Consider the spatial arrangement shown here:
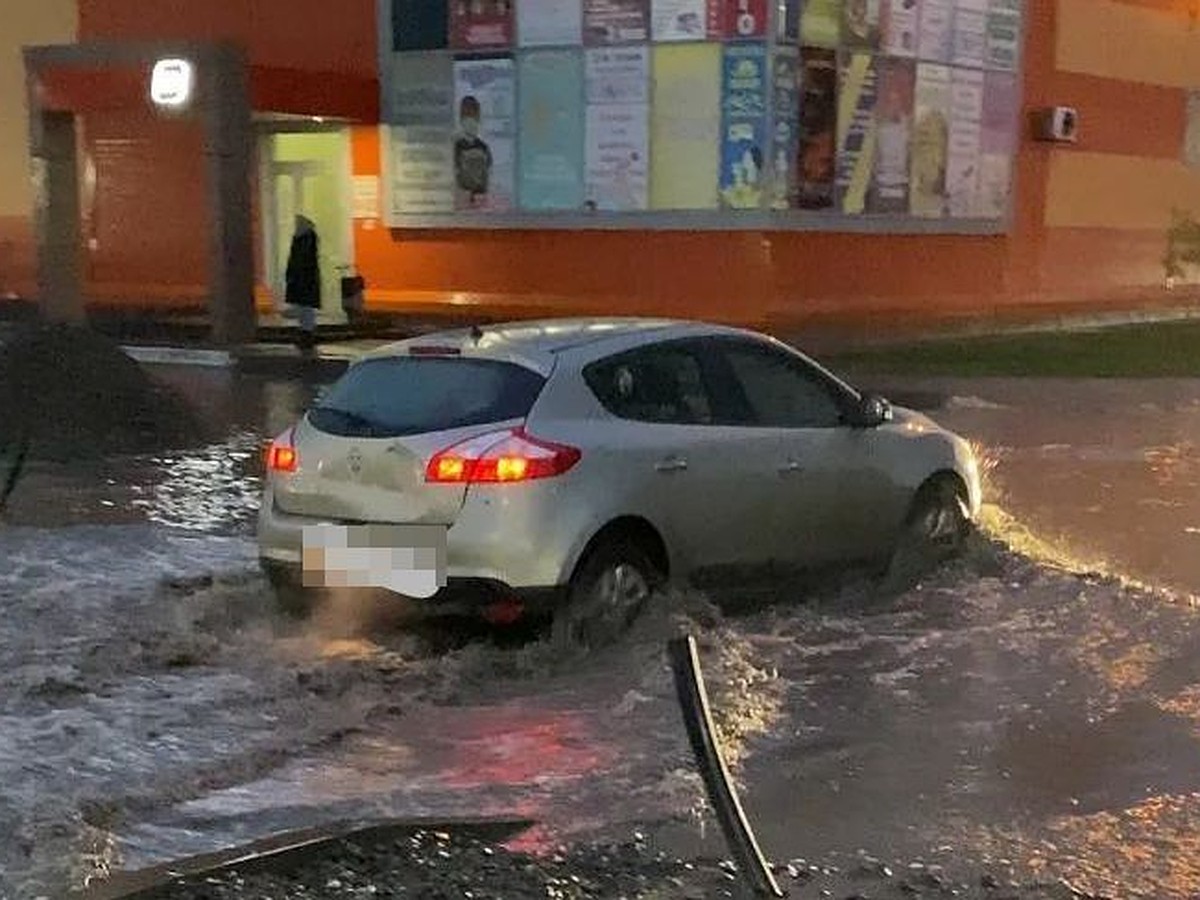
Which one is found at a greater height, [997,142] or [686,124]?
[686,124]

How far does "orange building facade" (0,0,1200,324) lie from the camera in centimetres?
2405

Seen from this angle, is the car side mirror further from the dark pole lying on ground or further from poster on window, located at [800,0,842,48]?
poster on window, located at [800,0,842,48]

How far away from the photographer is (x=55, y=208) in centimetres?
2411

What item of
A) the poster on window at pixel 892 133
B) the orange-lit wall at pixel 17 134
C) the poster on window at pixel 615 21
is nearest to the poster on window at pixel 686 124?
the poster on window at pixel 615 21

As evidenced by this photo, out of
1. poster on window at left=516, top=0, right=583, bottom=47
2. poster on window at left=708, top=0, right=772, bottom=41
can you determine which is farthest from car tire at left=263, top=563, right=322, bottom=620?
poster on window at left=516, top=0, right=583, bottom=47

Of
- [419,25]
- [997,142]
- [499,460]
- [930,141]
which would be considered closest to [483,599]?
[499,460]

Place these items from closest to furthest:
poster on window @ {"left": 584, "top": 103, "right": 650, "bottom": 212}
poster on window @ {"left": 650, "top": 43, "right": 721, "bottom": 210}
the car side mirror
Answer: the car side mirror
poster on window @ {"left": 650, "top": 43, "right": 721, "bottom": 210}
poster on window @ {"left": 584, "top": 103, "right": 650, "bottom": 212}

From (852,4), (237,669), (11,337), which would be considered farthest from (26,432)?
(852,4)

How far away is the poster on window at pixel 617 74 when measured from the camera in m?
23.9

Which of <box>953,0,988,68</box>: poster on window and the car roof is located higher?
<box>953,0,988,68</box>: poster on window

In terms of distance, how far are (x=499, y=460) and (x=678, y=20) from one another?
16.7m

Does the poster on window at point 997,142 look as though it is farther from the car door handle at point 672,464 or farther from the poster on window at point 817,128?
the car door handle at point 672,464

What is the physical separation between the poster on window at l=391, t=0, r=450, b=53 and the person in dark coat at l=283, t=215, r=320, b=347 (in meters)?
4.11

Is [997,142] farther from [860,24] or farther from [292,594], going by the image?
[292,594]
